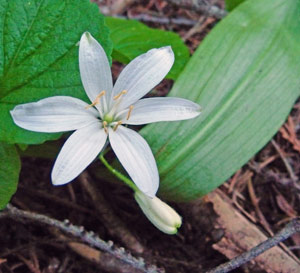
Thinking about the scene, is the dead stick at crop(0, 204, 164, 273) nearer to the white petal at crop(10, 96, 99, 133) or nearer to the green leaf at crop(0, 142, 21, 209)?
the green leaf at crop(0, 142, 21, 209)

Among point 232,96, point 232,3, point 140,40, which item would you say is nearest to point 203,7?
point 232,3

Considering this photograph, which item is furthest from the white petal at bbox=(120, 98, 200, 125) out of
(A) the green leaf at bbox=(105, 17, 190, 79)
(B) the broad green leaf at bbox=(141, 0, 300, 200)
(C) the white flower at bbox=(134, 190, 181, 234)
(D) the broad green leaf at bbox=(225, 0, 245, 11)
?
(D) the broad green leaf at bbox=(225, 0, 245, 11)

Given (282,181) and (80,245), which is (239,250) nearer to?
(282,181)

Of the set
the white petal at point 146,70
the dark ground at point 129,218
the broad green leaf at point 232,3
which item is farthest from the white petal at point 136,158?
the broad green leaf at point 232,3

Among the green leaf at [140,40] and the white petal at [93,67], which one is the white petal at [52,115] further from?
the green leaf at [140,40]

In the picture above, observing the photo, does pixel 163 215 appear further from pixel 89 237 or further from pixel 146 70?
pixel 146 70

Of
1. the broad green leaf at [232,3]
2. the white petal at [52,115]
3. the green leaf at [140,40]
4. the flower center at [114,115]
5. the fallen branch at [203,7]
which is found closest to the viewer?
the white petal at [52,115]

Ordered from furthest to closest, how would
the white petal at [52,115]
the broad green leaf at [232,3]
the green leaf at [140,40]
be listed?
the broad green leaf at [232,3]
the green leaf at [140,40]
the white petal at [52,115]
